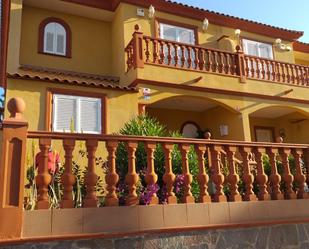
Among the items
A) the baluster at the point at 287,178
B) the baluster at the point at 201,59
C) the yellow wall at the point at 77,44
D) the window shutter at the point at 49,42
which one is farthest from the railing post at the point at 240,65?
the baluster at the point at 287,178

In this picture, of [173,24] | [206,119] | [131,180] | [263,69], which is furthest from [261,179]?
[173,24]

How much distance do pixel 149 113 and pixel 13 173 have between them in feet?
32.2

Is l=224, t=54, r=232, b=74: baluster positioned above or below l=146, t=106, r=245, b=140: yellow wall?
above

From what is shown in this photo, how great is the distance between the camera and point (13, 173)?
4422 millimetres

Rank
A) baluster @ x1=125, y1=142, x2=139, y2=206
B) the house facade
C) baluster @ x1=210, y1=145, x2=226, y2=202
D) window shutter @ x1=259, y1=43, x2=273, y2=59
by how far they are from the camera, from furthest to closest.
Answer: window shutter @ x1=259, y1=43, x2=273, y2=59 → baluster @ x1=210, y1=145, x2=226, y2=202 → baluster @ x1=125, y1=142, x2=139, y2=206 → the house facade

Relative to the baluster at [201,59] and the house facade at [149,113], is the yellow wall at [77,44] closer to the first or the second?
the house facade at [149,113]

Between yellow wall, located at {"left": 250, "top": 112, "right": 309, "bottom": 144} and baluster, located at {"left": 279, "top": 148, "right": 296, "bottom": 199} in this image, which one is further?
yellow wall, located at {"left": 250, "top": 112, "right": 309, "bottom": 144}

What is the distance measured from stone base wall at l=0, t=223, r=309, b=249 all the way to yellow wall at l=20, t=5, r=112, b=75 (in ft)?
29.9

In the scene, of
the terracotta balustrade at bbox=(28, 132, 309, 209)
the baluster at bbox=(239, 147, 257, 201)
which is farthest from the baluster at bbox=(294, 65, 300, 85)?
the baluster at bbox=(239, 147, 257, 201)

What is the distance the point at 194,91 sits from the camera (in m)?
12.3

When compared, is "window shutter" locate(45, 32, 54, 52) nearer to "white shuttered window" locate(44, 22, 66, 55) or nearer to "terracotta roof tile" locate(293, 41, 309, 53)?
"white shuttered window" locate(44, 22, 66, 55)

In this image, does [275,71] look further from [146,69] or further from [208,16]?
Result: [146,69]

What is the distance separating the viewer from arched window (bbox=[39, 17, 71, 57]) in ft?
41.8

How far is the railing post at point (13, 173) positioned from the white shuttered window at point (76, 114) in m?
5.15
